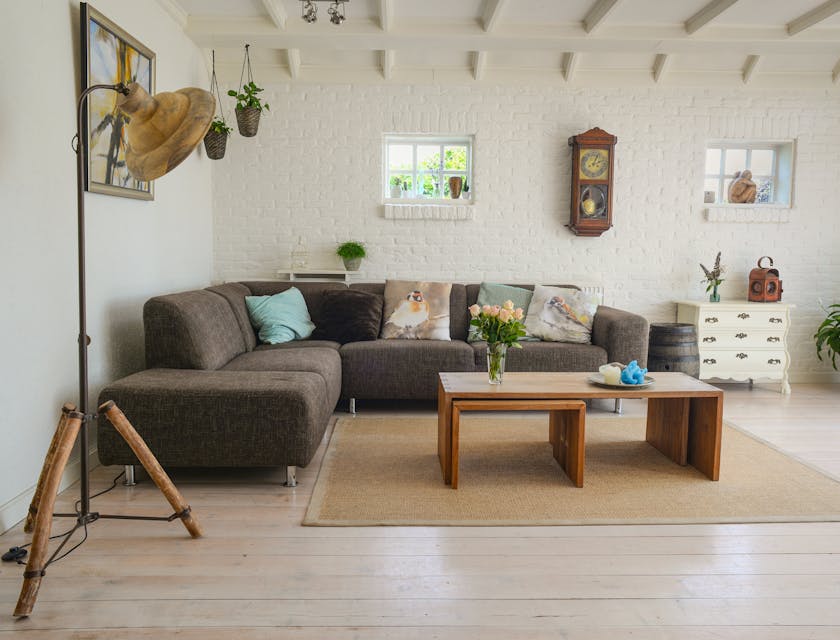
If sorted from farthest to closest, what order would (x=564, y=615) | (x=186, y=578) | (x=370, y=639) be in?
(x=186, y=578) → (x=564, y=615) → (x=370, y=639)

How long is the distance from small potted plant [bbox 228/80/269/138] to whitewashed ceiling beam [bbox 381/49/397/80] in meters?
0.98

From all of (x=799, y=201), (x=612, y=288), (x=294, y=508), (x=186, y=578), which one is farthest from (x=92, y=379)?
(x=799, y=201)

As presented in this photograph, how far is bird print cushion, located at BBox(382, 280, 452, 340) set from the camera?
495cm

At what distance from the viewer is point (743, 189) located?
19.2ft

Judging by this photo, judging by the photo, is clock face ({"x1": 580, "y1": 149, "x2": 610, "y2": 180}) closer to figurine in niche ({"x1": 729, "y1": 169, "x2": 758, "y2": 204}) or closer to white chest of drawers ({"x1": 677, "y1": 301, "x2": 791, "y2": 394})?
figurine in niche ({"x1": 729, "y1": 169, "x2": 758, "y2": 204})

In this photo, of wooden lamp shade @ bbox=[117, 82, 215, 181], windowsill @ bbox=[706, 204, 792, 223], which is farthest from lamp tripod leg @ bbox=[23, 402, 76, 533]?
windowsill @ bbox=[706, 204, 792, 223]

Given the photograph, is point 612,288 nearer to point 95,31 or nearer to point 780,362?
point 780,362

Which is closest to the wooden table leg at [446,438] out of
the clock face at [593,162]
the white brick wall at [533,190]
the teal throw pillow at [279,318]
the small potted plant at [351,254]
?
the teal throw pillow at [279,318]

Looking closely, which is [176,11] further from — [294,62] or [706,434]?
[706,434]

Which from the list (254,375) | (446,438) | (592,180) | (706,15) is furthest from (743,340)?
(254,375)

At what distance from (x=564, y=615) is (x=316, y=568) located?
2.76ft

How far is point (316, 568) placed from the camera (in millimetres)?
2377

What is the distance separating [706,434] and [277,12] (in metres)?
3.67

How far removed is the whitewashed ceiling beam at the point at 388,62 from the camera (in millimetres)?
5374
